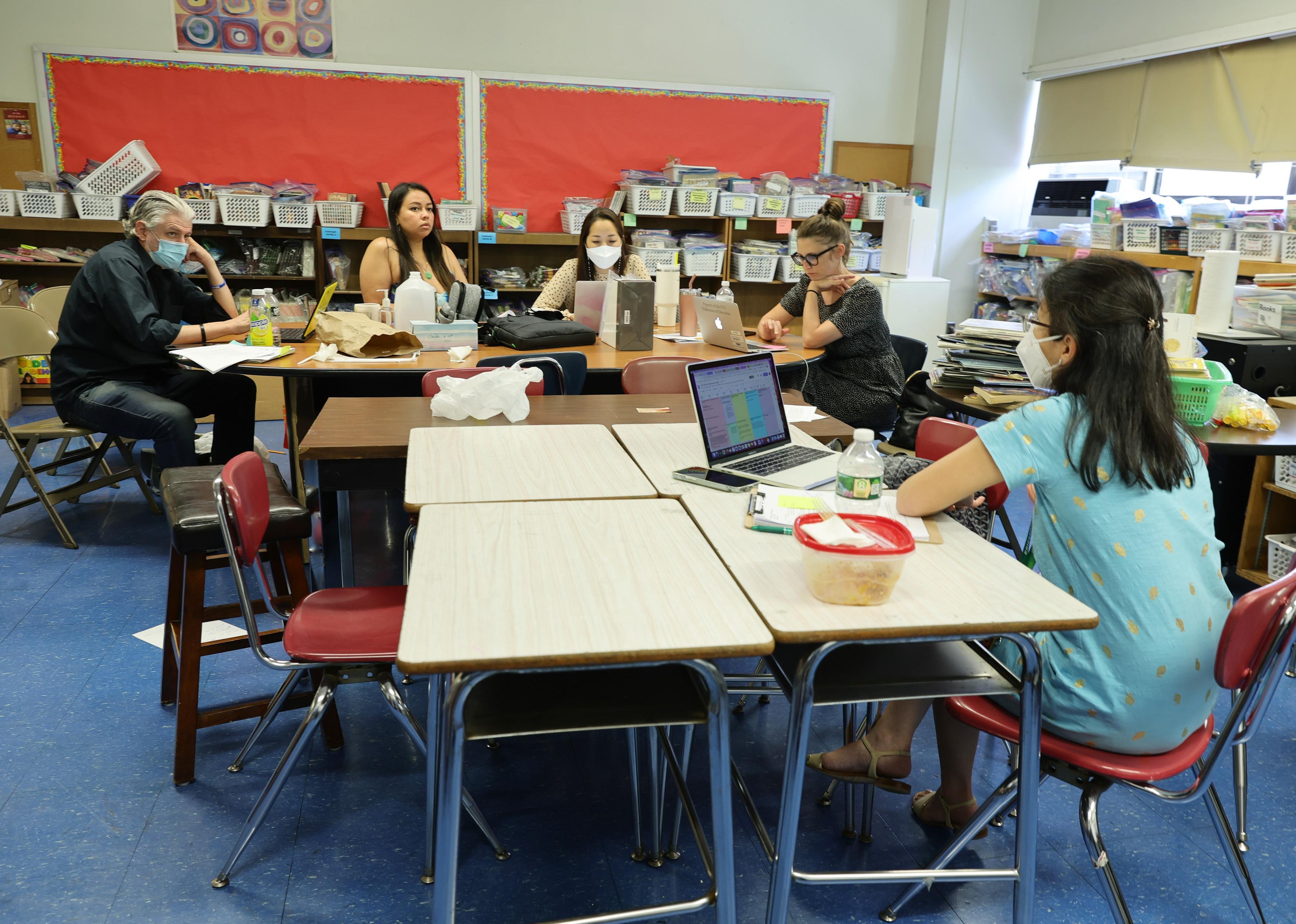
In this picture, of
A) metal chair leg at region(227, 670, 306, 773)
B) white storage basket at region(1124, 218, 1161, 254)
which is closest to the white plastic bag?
metal chair leg at region(227, 670, 306, 773)

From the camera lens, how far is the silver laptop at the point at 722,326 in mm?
3920

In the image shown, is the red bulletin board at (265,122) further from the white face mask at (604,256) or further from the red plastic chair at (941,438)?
the red plastic chair at (941,438)

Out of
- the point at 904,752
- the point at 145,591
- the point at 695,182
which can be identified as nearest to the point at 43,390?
the point at 145,591

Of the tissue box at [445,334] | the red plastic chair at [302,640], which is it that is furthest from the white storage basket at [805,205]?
the red plastic chair at [302,640]

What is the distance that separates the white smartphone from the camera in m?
2.10

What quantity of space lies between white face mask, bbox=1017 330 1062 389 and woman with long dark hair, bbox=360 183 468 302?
315 cm

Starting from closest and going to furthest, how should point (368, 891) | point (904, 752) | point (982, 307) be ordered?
point (368, 891), point (904, 752), point (982, 307)

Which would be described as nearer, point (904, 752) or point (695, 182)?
point (904, 752)

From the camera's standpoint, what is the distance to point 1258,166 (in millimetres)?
5207

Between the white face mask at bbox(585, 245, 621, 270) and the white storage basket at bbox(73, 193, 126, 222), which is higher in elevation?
the white storage basket at bbox(73, 193, 126, 222)

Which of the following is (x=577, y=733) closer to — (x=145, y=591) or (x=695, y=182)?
(x=145, y=591)

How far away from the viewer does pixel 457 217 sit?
5945mm

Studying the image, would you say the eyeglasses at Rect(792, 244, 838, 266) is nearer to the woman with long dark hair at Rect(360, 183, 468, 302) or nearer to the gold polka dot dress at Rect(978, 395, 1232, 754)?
the woman with long dark hair at Rect(360, 183, 468, 302)

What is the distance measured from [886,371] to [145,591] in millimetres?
2909
